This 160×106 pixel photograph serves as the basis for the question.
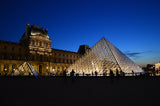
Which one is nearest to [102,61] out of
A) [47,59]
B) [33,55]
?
[33,55]

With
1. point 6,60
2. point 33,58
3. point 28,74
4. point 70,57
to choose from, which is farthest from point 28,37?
point 28,74

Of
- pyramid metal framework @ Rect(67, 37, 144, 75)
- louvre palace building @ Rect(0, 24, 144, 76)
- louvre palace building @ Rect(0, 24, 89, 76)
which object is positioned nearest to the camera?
pyramid metal framework @ Rect(67, 37, 144, 75)

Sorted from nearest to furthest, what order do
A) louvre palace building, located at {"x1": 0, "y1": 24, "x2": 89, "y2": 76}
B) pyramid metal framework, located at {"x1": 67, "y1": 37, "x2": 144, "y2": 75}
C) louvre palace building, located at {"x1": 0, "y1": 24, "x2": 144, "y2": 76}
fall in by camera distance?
pyramid metal framework, located at {"x1": 67, "y1": 37, "x2": 144, "y2": 75} < louvre palace building, located at {"x1": 0, "y1": 24, "x2": 144, "y2": 76} < louvre palace building, located at {"x1": 0, "y1": 24, "x2": 89, "y2": 76}

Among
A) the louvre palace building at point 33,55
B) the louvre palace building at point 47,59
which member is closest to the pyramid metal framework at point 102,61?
the louvre palace building at point 47,59

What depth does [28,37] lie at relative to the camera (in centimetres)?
4322

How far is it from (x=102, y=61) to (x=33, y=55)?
97.7ft

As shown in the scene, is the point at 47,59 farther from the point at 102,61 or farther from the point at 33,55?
the point at 102,61

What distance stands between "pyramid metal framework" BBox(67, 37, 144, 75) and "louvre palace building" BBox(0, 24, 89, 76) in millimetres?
23630

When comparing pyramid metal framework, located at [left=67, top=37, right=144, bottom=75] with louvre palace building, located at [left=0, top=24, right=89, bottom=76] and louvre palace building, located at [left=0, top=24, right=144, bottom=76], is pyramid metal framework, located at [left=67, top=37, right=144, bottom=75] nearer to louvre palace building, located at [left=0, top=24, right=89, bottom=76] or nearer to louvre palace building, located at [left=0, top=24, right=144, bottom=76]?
louvre palace building, located at [left=0, top=24, right=144, bottom=76]

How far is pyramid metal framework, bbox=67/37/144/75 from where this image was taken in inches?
707

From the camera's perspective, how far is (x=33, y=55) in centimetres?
4244

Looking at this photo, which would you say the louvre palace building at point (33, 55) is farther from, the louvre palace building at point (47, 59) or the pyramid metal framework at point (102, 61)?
the pyramid metal framework at point (102, 61)

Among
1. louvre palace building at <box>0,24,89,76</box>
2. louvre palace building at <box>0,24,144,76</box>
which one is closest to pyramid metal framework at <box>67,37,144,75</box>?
louvre palace building at <box>0,24,144,76</box>

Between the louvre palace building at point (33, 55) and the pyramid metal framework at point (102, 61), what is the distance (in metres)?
23.6
